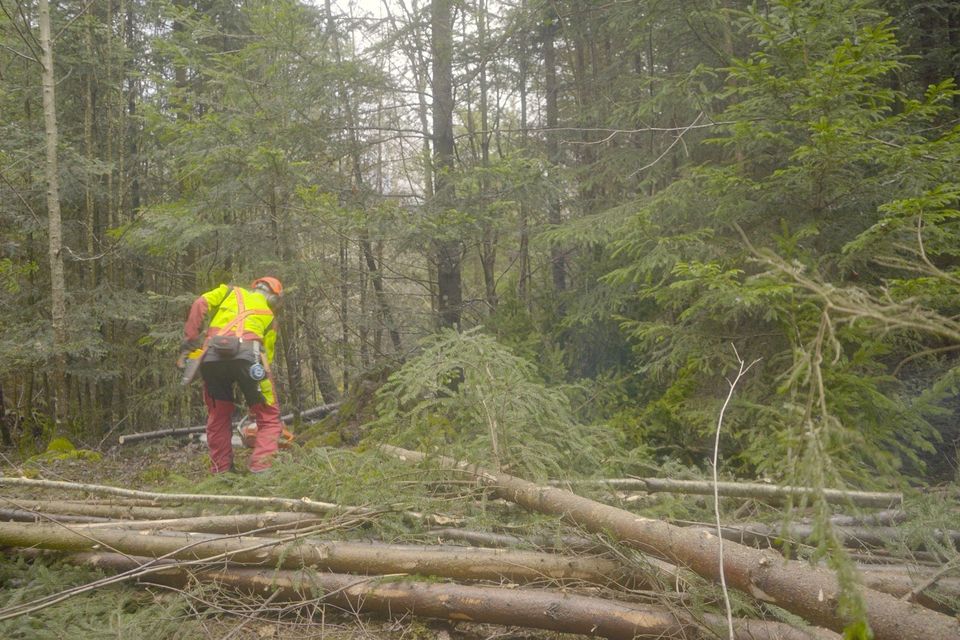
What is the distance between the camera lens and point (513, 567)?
3.38 meters

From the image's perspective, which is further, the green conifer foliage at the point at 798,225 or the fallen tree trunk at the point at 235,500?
the green conifer foliage at the point at 798,225

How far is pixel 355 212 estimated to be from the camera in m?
8.06

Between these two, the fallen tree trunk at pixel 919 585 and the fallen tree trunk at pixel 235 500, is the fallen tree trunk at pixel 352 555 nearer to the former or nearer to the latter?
the fallen tree trunk at pixel 235 500

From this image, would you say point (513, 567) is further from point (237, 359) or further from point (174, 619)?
point (237, 359)

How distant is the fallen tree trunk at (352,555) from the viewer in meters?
3.33

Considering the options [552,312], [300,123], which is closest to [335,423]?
[552,312]

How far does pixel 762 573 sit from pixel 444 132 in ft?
27.6

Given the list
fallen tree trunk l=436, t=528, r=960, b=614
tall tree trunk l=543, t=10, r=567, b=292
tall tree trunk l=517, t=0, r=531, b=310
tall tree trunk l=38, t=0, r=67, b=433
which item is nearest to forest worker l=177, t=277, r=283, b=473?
fallen tree trunk l=436, t=528, r=960, b=614

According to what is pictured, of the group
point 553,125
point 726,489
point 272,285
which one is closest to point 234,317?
point 272,285

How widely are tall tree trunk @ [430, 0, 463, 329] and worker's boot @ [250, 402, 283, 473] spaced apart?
367cm

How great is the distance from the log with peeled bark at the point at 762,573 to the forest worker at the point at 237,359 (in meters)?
3.84

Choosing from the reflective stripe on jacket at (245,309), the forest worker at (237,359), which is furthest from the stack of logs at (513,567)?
the reflective stripe on jacket at (245,309)

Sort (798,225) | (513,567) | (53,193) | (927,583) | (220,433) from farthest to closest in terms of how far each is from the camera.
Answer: (53,193)
(220,433)
(798,225)
(513,567)
(927,583)

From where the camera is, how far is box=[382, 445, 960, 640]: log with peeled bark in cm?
227
